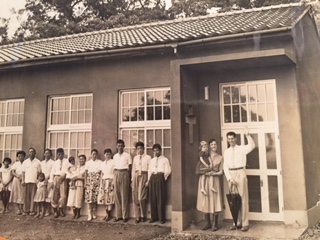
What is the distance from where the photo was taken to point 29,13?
163 inches

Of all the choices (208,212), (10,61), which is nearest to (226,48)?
(208,212)

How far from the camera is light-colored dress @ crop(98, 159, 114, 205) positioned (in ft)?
15.9

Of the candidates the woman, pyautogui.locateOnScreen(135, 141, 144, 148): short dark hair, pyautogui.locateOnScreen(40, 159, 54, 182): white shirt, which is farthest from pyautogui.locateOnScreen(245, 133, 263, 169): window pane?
pyautogui.locateOnScreen(40, 159, 54, 182): white shirt

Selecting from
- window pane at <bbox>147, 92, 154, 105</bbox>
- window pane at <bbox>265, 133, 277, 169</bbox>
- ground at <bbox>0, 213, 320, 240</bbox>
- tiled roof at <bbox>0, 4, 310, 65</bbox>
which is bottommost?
ground at <bbox>0, 213, 320, 240</bbox>

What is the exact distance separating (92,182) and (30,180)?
114 cm

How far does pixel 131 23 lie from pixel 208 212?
5.20 metres

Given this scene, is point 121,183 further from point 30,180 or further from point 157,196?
point 30,180

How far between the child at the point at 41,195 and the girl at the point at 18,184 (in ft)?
0.99

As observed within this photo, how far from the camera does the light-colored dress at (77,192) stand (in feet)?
→ 16.4

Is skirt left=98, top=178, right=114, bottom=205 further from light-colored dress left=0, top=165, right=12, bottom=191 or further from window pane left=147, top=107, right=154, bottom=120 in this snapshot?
light-colored dress left=0, top=165, right=12, bottom=191

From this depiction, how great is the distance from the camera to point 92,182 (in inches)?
195

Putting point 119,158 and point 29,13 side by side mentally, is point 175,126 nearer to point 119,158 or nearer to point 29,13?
point 119,158

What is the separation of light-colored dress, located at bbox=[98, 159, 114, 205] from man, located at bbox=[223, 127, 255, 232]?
1813 millimetres

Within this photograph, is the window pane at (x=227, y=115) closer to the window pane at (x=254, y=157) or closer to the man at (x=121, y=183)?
the window pane at (x=254, y=157)
